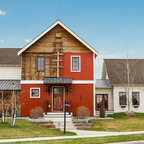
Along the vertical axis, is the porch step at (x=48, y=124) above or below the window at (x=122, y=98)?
below

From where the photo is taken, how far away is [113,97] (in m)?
28.5

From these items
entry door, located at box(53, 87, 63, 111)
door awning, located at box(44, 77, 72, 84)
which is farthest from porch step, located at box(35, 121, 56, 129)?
door awning, located at box(44, 77, 72, 84)

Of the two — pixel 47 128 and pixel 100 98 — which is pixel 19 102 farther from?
pixel 100 98

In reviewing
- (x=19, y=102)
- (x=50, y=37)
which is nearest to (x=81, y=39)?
(x=50, y=37)

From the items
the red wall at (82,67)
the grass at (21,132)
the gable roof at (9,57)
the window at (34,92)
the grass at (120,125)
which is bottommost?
the grass at (120,125)

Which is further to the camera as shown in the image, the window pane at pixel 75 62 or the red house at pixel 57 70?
the window pane at pixel 75 62

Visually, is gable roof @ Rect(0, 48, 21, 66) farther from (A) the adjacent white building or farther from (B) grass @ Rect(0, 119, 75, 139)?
(B) grass @ Rect(0, 119, 75, 139)

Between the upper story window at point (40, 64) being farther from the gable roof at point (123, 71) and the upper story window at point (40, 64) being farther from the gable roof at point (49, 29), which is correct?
the gable roof at point (123, 71)

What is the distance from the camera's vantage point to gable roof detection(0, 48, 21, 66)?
2931cm

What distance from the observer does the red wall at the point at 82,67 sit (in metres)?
24.5

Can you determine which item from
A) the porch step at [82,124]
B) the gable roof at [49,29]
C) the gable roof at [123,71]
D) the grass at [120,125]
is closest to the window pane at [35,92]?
the gable roof at [49,29]

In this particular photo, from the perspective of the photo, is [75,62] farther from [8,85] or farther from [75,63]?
[8,85]

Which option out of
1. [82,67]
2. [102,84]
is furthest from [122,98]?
[82,67]

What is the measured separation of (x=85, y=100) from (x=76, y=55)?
4.73m
